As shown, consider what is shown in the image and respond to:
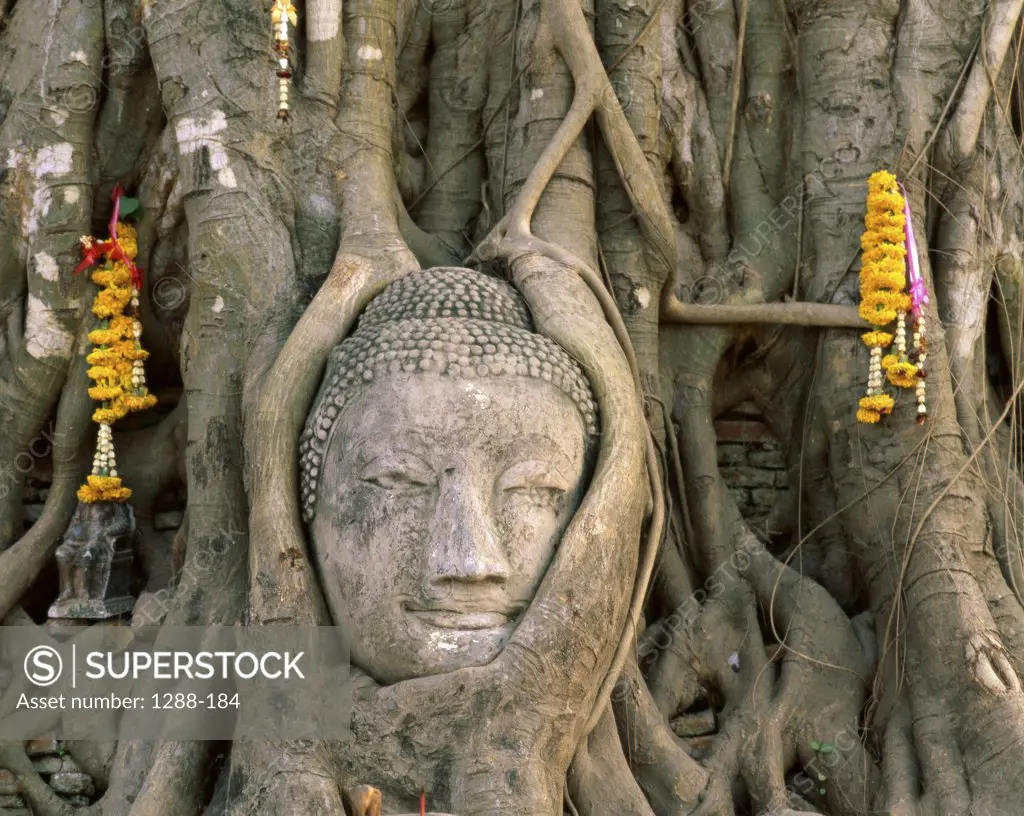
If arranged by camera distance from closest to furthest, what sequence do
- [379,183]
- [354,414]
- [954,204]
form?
[354,414] → [379,183] → [954,204]

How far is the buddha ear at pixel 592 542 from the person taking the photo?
3.49m

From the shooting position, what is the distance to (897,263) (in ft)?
15.2

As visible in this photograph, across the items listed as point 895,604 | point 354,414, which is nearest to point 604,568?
point 354,414

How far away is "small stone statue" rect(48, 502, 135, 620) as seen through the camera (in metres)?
4.42

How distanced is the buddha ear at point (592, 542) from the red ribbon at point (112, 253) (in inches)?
54.2

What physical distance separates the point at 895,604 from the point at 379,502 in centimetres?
177

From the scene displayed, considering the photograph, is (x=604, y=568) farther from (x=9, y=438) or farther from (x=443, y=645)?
(x=9, y=438)

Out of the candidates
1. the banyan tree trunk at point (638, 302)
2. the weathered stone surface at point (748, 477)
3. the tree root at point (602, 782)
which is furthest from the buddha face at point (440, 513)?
the weathered stone surface at point (748, 477)

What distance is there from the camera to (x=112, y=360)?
4582 mm

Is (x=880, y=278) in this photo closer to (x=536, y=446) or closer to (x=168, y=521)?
(x=536, y=446)

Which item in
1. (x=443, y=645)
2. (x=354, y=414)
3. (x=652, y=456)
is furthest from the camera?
(x=652, y=456)

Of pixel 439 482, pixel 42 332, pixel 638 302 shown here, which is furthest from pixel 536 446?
pixel 42 332

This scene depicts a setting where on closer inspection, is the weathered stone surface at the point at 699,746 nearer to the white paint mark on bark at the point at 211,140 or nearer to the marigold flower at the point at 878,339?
the marigold flower at the point at 878,339

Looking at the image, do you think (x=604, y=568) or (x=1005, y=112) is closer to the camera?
(x=604, y=568)
